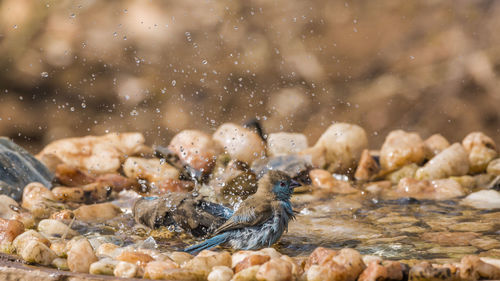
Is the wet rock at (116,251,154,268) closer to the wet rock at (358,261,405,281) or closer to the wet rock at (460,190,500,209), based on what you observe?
the wet rock at (358,261,405,281)

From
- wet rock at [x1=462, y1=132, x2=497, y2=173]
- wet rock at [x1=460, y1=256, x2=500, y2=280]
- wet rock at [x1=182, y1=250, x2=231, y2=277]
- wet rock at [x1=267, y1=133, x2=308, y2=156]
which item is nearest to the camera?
wet rock at [x1=460, y1=256, x2=500, y2=280]

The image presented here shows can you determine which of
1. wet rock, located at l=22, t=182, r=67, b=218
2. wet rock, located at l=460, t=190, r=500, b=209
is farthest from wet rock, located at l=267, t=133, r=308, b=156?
wet rock, located at l=22, t=182, r=67, b=218

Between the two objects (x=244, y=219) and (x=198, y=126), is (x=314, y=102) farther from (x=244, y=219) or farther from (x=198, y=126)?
(x=244, y=219)

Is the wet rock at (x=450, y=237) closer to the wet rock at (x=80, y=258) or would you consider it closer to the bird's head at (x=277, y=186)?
the bird's head at (x=277, y=186)

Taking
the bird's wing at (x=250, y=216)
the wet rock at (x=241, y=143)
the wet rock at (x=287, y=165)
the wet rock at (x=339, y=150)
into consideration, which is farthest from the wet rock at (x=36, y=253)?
the wet rock at (x=339, y=150)

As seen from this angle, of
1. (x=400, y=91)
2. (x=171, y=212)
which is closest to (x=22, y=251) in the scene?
(x=171, y=212)

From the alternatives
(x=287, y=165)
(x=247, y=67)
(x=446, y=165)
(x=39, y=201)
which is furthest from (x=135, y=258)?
(x=247, y=67)
